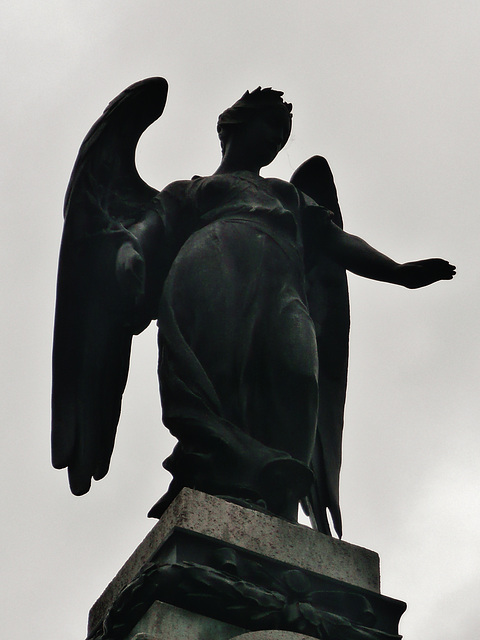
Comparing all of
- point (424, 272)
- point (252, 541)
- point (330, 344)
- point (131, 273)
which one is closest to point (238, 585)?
point (252, 541)

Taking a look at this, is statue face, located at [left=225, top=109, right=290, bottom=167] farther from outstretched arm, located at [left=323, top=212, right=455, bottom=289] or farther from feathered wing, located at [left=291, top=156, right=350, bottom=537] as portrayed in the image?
feathered wing, located at [left=291, top=156, right=350, bottom=537]

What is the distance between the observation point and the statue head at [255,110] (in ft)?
26.8

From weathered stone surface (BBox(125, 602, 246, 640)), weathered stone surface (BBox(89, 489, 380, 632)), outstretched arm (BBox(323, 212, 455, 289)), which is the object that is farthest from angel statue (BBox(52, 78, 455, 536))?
weathered stone surface (BBox(125, 602, 246, 640))

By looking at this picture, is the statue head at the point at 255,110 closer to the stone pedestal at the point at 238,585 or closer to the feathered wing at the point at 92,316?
the feathered wing at the point at 92,316

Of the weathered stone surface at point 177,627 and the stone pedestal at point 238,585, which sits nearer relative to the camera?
the weathered stone surface at point 177,627

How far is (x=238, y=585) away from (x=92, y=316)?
6.43 feet

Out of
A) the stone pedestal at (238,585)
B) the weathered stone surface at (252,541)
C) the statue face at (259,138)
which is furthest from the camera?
the statue face at (259,138)

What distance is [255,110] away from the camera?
26.8ft

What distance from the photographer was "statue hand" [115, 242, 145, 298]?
727cm

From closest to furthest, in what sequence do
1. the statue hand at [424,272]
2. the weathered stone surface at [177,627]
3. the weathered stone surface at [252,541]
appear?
the weathered stone surface at [177,627] < the weathered stone surface at [252,541] < the statue hand at [424,272]

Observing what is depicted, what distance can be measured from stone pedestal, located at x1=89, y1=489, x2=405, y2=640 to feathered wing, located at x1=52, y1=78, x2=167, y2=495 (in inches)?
38.2

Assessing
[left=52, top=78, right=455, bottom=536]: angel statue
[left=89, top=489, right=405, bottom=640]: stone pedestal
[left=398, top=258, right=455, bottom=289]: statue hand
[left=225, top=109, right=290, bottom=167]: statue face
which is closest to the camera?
[left=89, top=489, right=405, bottom=640]: stone pedestal

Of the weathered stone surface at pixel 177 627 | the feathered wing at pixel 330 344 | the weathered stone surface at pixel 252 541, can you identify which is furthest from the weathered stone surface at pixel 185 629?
the feathered wing at pixel 330 344

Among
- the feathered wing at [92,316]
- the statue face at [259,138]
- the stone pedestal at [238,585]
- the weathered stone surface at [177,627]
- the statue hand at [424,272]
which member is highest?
the statue face at [259,138]
